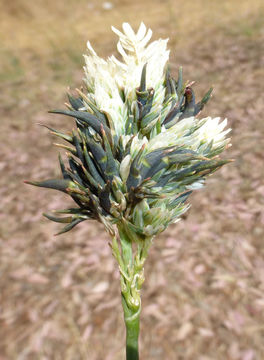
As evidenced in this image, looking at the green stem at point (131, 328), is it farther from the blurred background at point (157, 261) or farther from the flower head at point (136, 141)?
the blurred background at point (157, 261)

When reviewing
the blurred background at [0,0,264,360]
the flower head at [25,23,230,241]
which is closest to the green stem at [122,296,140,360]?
the flower head at [25,23,230,241]

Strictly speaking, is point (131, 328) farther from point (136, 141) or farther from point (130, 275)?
point (136, 141)

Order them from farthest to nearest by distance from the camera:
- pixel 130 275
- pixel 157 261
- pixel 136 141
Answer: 1. pixel 157 261
2. pixel 130 275
3. pixel 136 141

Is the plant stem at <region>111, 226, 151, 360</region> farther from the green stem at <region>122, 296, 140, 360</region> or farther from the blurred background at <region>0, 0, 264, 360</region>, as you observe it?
the blurred background at <region>0, 0, 264, 360</region>

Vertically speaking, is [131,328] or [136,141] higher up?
[136,141]

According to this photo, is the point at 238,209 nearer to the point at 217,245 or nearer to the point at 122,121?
the point at 217,245

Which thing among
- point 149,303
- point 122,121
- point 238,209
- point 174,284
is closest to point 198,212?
point 238,209

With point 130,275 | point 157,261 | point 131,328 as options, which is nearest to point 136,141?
point 130,275

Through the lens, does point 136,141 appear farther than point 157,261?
No
